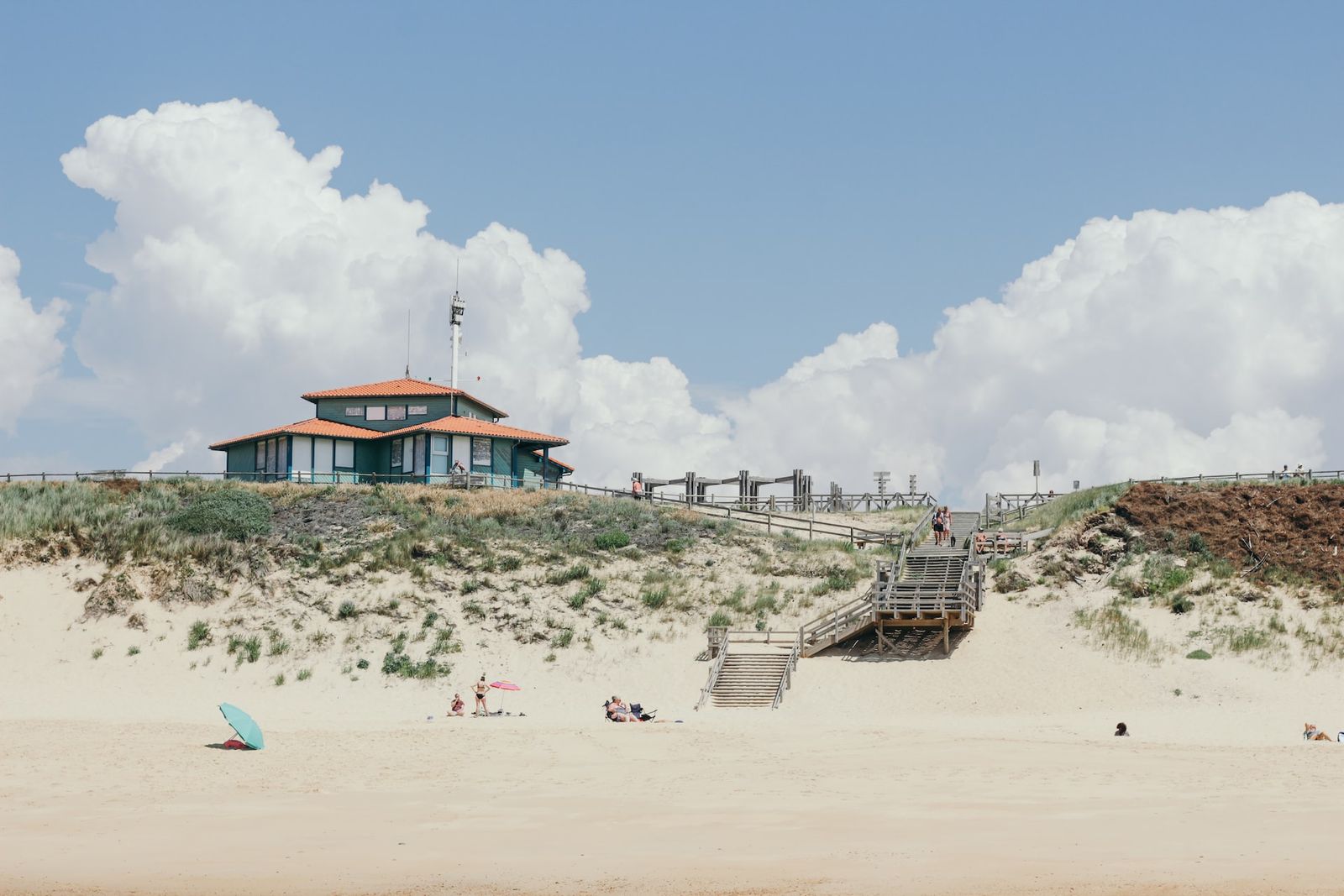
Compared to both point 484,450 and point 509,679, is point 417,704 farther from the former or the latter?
point 484,450

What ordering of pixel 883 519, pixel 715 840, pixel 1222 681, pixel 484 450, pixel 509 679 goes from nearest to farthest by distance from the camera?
1. pixel 715 840
2. pixel 1222 681
3. pixel 509 679
4. pixel 484 450
5. pixel 883 519

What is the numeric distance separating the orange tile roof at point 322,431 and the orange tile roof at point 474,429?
122 cm

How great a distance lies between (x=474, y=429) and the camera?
2279 inches

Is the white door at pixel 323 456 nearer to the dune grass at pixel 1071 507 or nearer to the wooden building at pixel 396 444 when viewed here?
the wooden building at pixel 396 444

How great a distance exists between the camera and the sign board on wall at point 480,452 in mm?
58094

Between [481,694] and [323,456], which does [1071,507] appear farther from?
[323,456]

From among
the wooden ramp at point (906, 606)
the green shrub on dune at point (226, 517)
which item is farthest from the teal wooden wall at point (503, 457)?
the wooden ramp at point (906, 606)

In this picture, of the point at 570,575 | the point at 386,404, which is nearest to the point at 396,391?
the point at 386,404

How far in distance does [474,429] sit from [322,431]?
629cm

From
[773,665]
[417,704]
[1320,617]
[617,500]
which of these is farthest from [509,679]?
[1320,617]

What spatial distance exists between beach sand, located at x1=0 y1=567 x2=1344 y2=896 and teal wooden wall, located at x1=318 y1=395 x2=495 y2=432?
20.3 meters

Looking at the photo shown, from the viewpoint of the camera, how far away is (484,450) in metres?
58.5

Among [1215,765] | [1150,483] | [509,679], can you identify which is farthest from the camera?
[1150,483]

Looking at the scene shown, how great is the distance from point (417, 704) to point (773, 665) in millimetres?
9851
